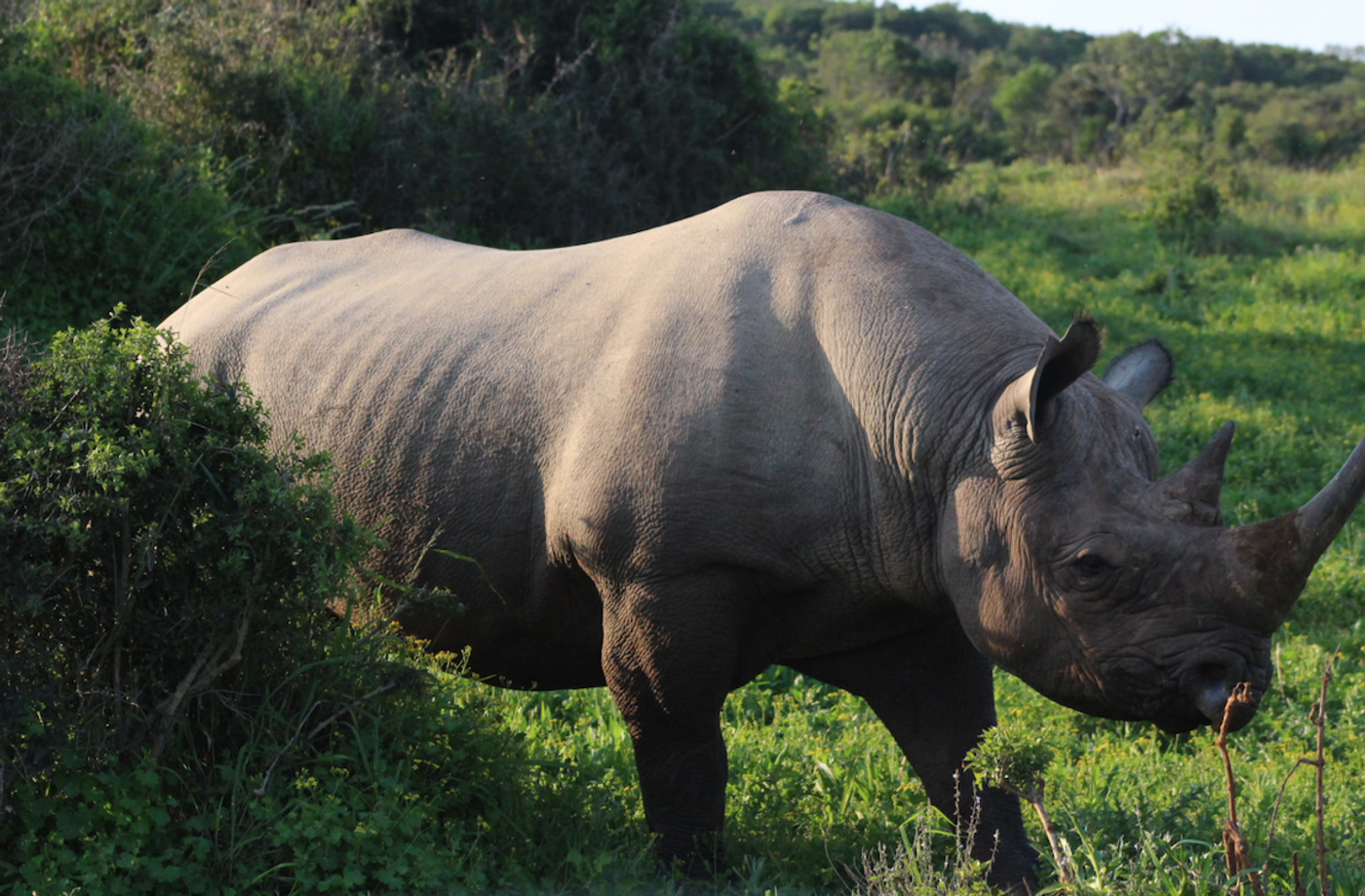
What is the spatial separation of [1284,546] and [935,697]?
1388 mm

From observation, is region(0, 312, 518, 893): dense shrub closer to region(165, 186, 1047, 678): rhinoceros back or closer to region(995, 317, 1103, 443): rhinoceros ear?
region(165, 186, 1047, 678): rhinoceros back

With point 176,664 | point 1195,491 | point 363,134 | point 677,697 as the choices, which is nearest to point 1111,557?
point 1195,491

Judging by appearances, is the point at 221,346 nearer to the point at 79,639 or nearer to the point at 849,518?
the point at 79,639

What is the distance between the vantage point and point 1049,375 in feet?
12.1

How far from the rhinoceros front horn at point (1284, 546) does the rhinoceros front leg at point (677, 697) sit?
1.36m

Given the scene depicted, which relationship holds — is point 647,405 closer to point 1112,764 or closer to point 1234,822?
point 1234,822

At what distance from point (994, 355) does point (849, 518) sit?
24.2 inches

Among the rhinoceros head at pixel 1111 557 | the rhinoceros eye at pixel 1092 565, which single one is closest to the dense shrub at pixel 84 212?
the rhinoceros head at pixel 1111 557

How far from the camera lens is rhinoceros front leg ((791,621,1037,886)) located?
14.9 ft

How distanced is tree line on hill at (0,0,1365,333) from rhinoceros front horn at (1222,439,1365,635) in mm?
3639

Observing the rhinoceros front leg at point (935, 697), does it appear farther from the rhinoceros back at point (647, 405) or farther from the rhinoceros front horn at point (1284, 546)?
the rhinoceros front horn at point (1284, 546)

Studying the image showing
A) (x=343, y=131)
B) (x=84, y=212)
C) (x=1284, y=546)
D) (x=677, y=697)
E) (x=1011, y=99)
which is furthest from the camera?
(x=1011, y=99)

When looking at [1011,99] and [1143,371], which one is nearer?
[1143,371]

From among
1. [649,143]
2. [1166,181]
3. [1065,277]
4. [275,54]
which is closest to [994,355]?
[275,54]
